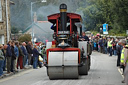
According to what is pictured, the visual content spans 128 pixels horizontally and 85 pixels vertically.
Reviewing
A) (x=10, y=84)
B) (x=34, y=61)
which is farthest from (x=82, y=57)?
(x=34, y=61)

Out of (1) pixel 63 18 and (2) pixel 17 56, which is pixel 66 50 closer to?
(1) pixel 63 18

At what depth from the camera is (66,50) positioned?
16.0 metres

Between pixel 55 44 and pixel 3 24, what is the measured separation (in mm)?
12874

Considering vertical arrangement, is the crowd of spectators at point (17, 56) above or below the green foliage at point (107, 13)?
below

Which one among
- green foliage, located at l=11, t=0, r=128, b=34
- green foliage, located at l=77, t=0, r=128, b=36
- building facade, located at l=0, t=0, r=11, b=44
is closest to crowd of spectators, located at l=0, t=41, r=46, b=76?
building facade, located at l=0, t=0, r=11, b=44

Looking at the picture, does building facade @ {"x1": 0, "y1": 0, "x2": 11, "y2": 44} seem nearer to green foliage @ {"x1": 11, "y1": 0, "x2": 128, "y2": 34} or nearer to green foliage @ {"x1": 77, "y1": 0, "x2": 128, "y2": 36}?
green foliage @ {"x1": 11, "y1": 0, "x2": 128, "y2": 34}

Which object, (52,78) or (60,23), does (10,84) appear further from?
(60,23)

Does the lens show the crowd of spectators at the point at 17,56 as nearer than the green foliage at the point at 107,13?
Yes

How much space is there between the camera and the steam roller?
15695 millimetres

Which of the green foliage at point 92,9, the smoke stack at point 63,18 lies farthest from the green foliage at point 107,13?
the smoke stack at point 63,18

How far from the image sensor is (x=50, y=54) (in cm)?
1580

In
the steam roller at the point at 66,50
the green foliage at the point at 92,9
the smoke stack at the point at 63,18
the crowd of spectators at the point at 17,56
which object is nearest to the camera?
the steam roller at the point at 66,50

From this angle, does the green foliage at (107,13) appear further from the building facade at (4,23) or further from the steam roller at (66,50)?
the steam roller at (66,50)

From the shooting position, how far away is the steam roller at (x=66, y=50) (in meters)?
15.7
